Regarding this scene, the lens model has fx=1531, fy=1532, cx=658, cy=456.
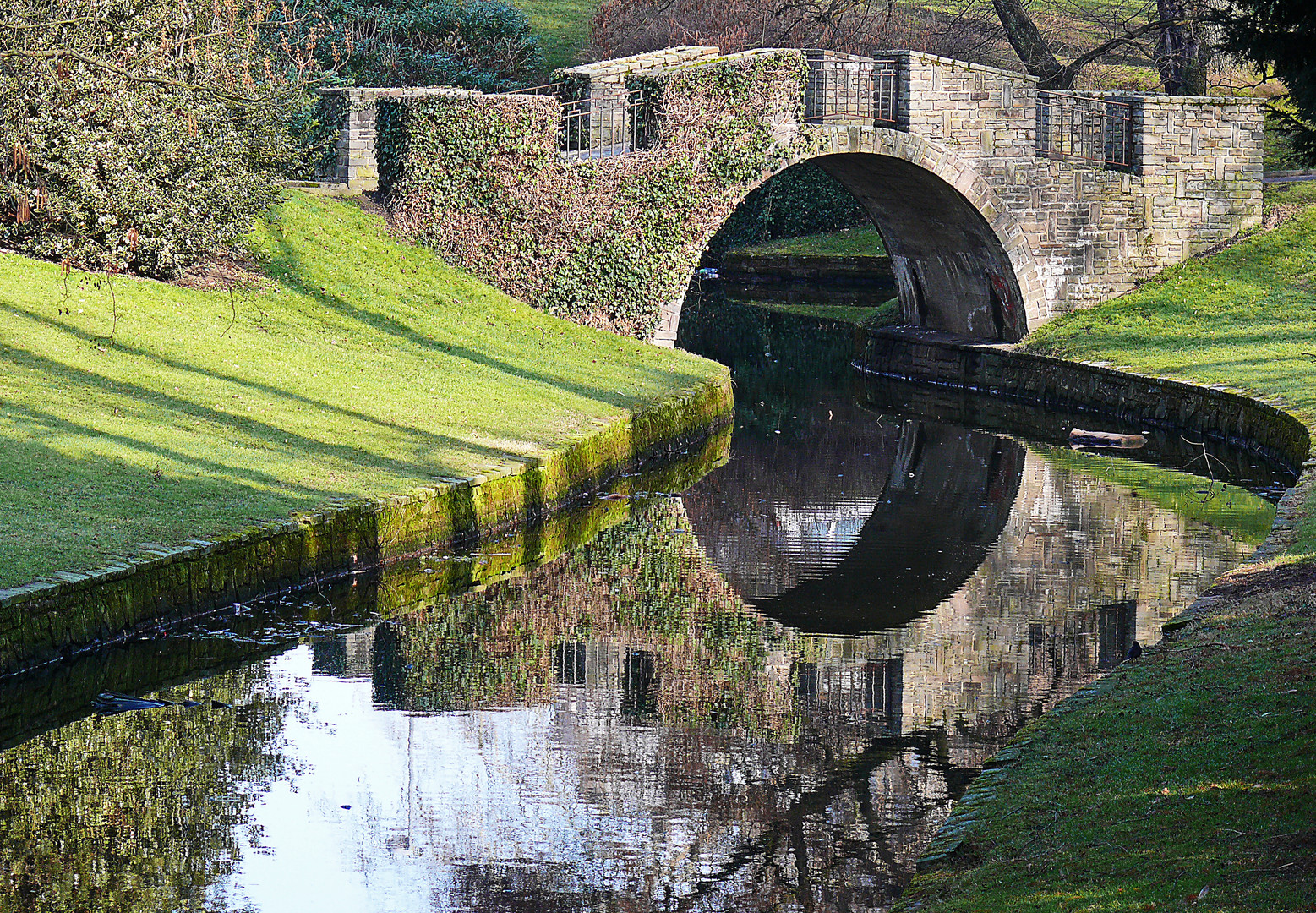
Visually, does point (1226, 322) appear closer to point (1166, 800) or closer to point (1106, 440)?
point (1106, 440)

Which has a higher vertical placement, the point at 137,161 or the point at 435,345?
the point at 137,161

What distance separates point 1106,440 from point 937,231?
26.5ft

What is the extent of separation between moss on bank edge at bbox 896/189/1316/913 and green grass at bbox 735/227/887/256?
32.3 m

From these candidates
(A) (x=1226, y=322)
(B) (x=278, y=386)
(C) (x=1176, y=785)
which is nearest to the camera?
(C) (x=1176, y=785)

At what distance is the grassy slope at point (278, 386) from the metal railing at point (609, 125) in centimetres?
278

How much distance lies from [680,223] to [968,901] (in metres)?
18.8

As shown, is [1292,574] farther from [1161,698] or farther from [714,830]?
[714,830]

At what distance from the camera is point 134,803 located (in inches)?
290

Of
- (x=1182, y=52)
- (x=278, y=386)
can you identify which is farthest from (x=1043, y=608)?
(x=1182, y=52)

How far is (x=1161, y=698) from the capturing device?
7.38 m

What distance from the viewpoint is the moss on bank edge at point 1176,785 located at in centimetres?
516

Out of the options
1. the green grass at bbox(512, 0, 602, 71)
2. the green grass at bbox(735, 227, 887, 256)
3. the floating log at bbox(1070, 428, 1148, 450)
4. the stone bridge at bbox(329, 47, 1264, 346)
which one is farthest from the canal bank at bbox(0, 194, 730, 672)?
the green grass at bbox(512, 0, 602, 71)

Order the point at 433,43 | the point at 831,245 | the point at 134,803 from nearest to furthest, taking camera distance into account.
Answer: the point at 134,803 → the point at 433,43 → the point at 831,245

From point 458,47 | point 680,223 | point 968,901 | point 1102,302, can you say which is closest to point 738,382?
point 680,223
